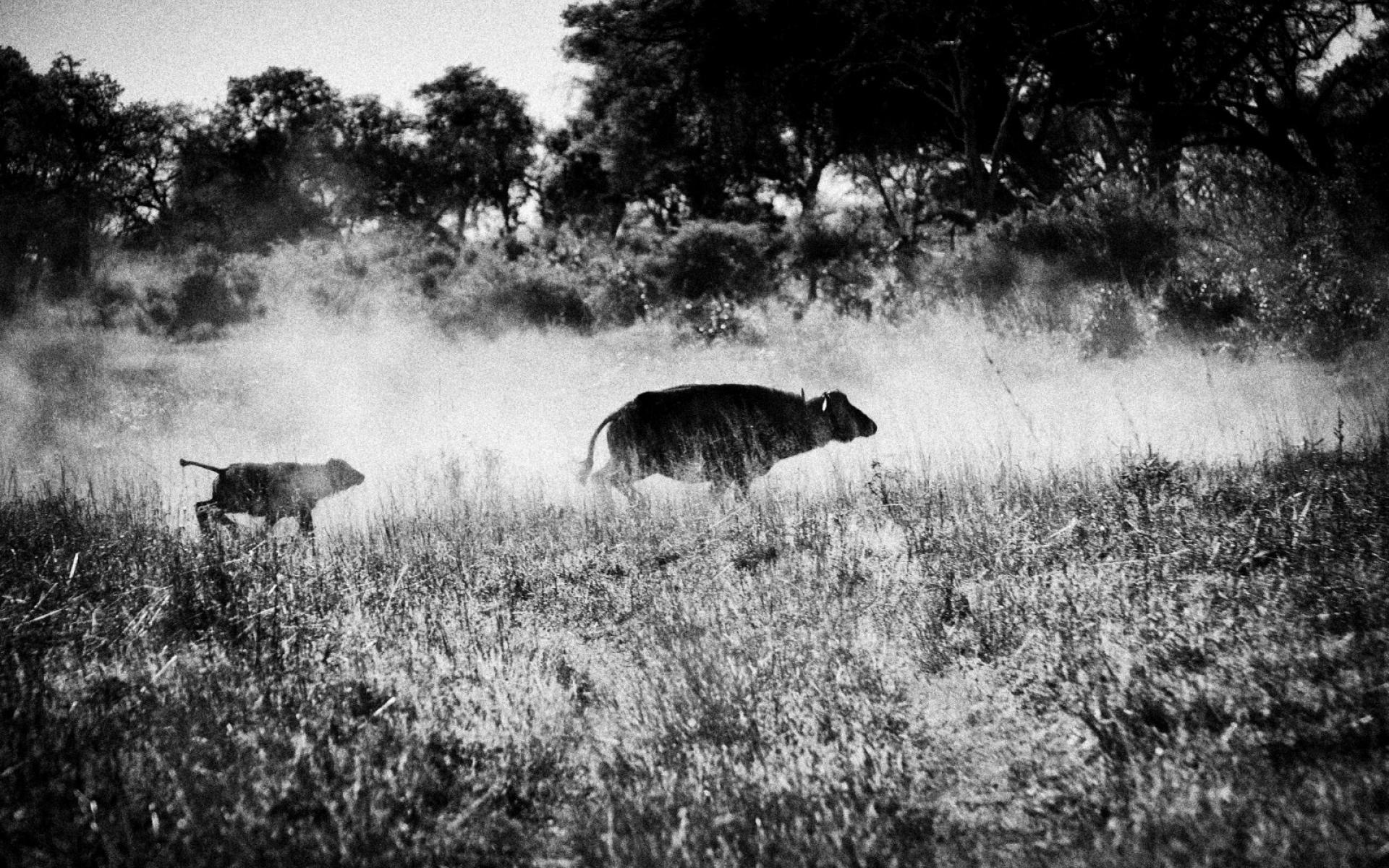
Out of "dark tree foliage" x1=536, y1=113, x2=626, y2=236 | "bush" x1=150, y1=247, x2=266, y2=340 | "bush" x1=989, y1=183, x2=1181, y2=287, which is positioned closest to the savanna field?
"bush" x1=989, y1=183, x2=1181, y2=287

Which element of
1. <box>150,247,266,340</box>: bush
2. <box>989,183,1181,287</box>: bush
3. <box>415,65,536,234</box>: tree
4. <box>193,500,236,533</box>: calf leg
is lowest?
<box>193,500,236,533</box>: calf leg

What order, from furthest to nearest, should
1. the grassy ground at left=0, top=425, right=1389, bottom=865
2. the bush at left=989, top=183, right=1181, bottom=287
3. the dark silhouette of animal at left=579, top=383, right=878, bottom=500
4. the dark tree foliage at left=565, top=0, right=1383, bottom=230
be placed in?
1. the dark tree foliage at left=565, top=0, right=1383, bottom=230
2. the bush at left=989, top=183, right=1181, bottom=287
3. the dark silhouette of animal at left=579, top=383, right=878, bottom=500
4. the grassy ground at left=0, top=425, right=1389, bottom=865

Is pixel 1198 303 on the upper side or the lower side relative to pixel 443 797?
upper

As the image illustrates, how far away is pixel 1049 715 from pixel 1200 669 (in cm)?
87

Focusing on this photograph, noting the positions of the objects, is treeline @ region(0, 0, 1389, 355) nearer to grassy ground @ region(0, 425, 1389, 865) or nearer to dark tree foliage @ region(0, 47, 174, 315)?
dark tree foliage @ region(0, 47, 174, 315)

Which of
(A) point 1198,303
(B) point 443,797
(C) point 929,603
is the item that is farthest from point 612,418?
(A) point 1198,303

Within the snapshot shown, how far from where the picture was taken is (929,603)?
18.5 feet

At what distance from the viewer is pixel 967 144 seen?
2195 centimetres

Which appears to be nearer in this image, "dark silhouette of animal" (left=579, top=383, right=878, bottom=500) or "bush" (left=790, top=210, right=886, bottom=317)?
"dark silhouette of animal" (left=579, top=383, right=878, bottom=500)

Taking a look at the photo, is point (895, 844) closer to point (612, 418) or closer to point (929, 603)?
point (929, 603)

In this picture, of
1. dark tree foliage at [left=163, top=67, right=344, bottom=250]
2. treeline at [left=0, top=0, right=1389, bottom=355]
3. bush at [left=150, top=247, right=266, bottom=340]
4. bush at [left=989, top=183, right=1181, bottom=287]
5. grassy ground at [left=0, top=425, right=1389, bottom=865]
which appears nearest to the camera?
grassy ground at [left=0, top=425, right=1389, bottom=865]

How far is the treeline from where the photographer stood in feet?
46.6

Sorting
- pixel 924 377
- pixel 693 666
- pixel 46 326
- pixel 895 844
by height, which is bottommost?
pixel 895 844

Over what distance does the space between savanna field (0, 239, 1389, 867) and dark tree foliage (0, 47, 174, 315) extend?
100 feet
